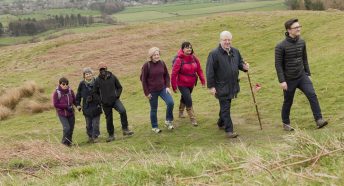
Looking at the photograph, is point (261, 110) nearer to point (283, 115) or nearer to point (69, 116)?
point (283, 115)

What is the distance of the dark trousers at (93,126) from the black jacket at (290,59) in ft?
17.3

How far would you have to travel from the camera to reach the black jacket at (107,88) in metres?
12.6

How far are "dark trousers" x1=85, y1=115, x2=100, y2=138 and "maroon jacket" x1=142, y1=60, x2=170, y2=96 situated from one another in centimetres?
189

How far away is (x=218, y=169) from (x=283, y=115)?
263 inches

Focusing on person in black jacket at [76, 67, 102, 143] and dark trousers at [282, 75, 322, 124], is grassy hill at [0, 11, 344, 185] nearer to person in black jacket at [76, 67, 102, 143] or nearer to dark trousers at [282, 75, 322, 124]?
person in black jacket at [76, 67, 102, 143]

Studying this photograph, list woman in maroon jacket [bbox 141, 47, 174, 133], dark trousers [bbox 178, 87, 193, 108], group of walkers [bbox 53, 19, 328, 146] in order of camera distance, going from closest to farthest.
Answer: group of walkers [bbox 53, 19, 328, 146], woman in maroon jacket [bbox 141, 47, 174, 133], dark trousers [bbox 178, 87, 193, 108]

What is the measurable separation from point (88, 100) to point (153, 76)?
2004mm

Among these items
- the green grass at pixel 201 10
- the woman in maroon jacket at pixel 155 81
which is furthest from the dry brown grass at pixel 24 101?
the green grass at pixel 201 10

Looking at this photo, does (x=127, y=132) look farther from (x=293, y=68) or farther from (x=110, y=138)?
(x=293, y=68)

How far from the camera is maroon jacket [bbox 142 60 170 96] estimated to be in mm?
12259

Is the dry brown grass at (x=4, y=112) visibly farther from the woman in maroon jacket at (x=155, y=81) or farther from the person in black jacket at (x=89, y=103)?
the woman in maroon jacket at (x=155, y=81)

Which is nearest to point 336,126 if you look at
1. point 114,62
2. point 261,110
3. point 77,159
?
point 261,110

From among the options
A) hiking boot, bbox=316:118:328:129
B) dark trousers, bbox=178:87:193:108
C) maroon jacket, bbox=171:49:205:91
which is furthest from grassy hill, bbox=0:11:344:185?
maroon jacket, bbox=171:49:205:91

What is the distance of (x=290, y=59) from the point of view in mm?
10578
